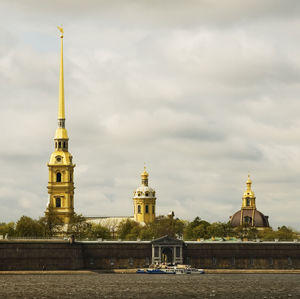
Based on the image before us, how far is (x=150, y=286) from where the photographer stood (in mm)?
148500

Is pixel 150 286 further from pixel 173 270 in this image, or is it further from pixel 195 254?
pixel 195 254

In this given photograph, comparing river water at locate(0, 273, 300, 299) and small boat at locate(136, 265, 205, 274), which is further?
small boat at locate(136, 265, 205, 274)

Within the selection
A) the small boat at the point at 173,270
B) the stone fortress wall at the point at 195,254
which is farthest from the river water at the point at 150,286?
the stone fortress wall at the point at 195,254

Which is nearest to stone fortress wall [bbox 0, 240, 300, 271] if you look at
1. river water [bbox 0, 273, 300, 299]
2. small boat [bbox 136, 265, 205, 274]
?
small boat [bbox 136, 265, 205, 274]

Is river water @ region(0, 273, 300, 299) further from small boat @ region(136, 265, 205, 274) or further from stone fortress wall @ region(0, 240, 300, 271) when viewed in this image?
stone fortress wall @ region(0, 240, 300, 271)

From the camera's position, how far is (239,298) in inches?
5017

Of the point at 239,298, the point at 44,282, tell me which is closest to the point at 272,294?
the point at 239,298

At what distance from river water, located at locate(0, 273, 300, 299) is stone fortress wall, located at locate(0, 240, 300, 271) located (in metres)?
8.40

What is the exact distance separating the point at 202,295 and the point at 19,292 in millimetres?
21241

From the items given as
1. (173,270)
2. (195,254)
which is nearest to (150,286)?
(173,270)

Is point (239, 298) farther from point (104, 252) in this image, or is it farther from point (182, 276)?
point (104, 252)

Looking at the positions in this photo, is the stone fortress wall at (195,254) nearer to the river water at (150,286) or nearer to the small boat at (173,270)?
the small boat at (173,270)

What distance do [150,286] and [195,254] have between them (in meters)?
49.2

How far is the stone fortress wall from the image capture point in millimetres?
192125
